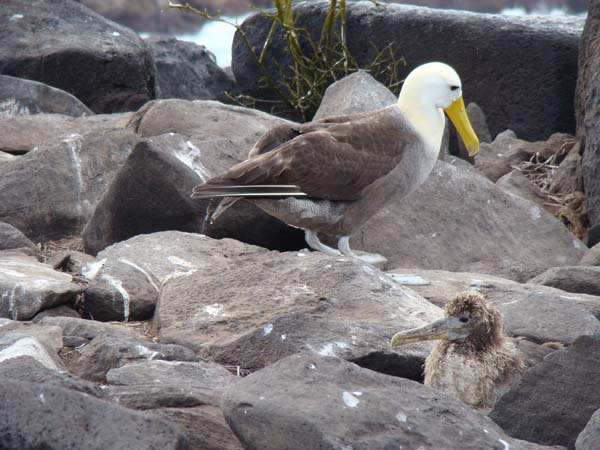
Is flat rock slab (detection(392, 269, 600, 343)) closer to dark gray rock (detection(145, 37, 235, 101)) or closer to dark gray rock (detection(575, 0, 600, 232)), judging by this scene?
dark gray rock (detection(575, 0, 600, 232))

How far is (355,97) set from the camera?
747 centimetres

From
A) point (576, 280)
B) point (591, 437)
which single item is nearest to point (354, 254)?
point (576, 280)

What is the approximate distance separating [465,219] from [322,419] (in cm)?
414

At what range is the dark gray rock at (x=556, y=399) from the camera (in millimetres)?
3543

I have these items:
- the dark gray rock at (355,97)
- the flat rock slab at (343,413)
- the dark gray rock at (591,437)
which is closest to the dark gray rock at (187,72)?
the dark gray rock at (355,97)

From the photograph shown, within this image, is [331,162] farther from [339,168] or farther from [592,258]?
[592,258]

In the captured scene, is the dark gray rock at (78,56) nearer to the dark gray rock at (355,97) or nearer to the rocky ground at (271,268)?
the rocky ground at (271,268)

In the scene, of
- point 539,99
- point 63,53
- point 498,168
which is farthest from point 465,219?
point 63,53

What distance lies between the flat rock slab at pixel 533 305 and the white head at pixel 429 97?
3.19 ft

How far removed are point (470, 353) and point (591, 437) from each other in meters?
1.36

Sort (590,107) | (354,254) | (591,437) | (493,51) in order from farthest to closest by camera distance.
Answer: (493,51), (590,107), (354,254), (591,437)

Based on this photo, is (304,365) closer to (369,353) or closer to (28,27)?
(369,353)

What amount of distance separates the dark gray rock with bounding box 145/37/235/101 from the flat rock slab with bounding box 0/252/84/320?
715cm

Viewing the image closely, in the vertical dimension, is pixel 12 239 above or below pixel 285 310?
below
